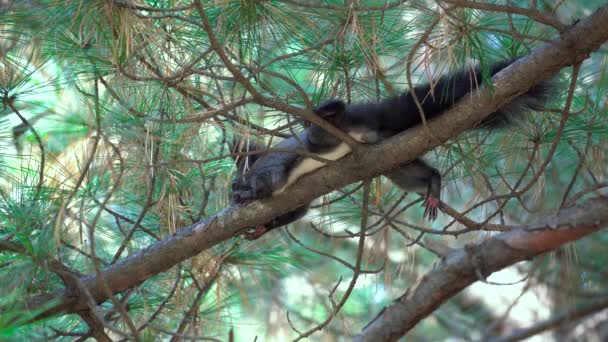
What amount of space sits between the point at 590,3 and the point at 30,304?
230 cm

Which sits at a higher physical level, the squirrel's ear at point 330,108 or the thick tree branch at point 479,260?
the squirrel's ear at point 330,108

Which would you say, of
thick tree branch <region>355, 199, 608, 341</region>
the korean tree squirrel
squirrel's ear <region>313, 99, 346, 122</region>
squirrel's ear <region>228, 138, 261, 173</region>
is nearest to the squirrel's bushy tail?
the korean tree squirrel

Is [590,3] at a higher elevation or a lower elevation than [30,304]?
higher

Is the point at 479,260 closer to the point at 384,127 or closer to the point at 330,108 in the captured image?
the point at 384,127

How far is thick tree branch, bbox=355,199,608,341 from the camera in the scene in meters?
2.04

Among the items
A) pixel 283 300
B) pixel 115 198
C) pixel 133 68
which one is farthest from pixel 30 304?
pixel 283 300

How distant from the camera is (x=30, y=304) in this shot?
1.92m

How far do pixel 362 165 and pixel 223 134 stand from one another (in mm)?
586

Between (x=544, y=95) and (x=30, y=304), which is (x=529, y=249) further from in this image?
(x=30, y=304)

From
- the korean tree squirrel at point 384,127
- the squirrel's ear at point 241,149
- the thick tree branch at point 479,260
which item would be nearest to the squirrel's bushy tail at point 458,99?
the korean tree squirrel at point 384,127

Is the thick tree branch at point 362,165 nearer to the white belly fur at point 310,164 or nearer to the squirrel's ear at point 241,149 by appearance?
the squirrel's ear at point 241,149

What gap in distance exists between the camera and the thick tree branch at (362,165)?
175 centimetres

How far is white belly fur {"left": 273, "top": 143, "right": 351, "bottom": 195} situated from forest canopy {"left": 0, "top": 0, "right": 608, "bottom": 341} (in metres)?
0.20

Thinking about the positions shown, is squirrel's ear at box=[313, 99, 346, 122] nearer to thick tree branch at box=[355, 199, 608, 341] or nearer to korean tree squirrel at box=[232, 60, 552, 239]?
korean tree squirrel at box=[232, 60, 552, 239]
